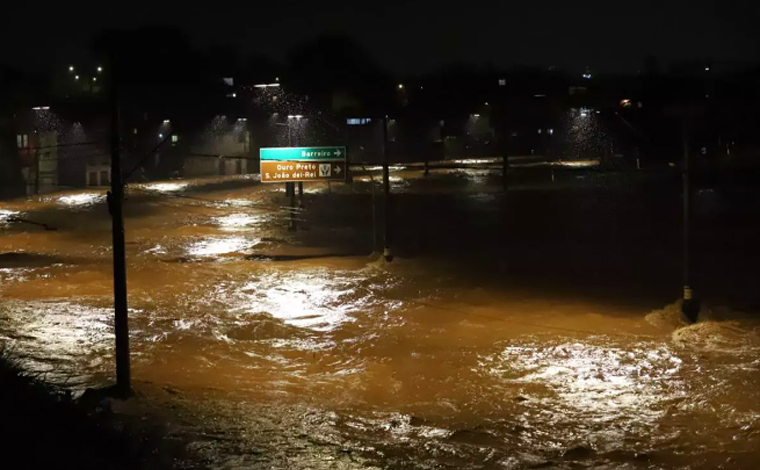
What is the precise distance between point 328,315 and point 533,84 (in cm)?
9118

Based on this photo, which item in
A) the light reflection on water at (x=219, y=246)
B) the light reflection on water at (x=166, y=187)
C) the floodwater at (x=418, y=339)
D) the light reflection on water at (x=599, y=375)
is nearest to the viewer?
the floodwater at (x=418, y=339)

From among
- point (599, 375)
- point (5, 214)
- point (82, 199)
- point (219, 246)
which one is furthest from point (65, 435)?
point (82, 199)

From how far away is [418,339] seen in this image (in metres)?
21.0

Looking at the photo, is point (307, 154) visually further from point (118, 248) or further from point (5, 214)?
point (5, 214)

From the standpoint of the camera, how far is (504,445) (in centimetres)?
1289

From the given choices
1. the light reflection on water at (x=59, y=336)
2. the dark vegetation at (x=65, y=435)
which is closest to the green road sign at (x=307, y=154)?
the light reflection on water at (x=59, y=336)

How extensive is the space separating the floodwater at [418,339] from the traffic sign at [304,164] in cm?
312

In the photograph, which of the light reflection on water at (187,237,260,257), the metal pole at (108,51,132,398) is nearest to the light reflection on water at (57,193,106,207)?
the light reflection on water at (187,237,260,257)

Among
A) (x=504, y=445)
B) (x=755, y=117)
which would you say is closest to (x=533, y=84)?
(x=755, y=117)

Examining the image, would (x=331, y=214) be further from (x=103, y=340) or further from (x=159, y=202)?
(x=103, y=340)

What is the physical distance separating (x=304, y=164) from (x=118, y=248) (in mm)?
23714

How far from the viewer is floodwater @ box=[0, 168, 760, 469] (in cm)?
1316

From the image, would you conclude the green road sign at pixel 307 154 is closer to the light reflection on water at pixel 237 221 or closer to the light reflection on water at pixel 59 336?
the light reflection on water at pixel 237 221

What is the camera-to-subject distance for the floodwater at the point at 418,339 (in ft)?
43.2
